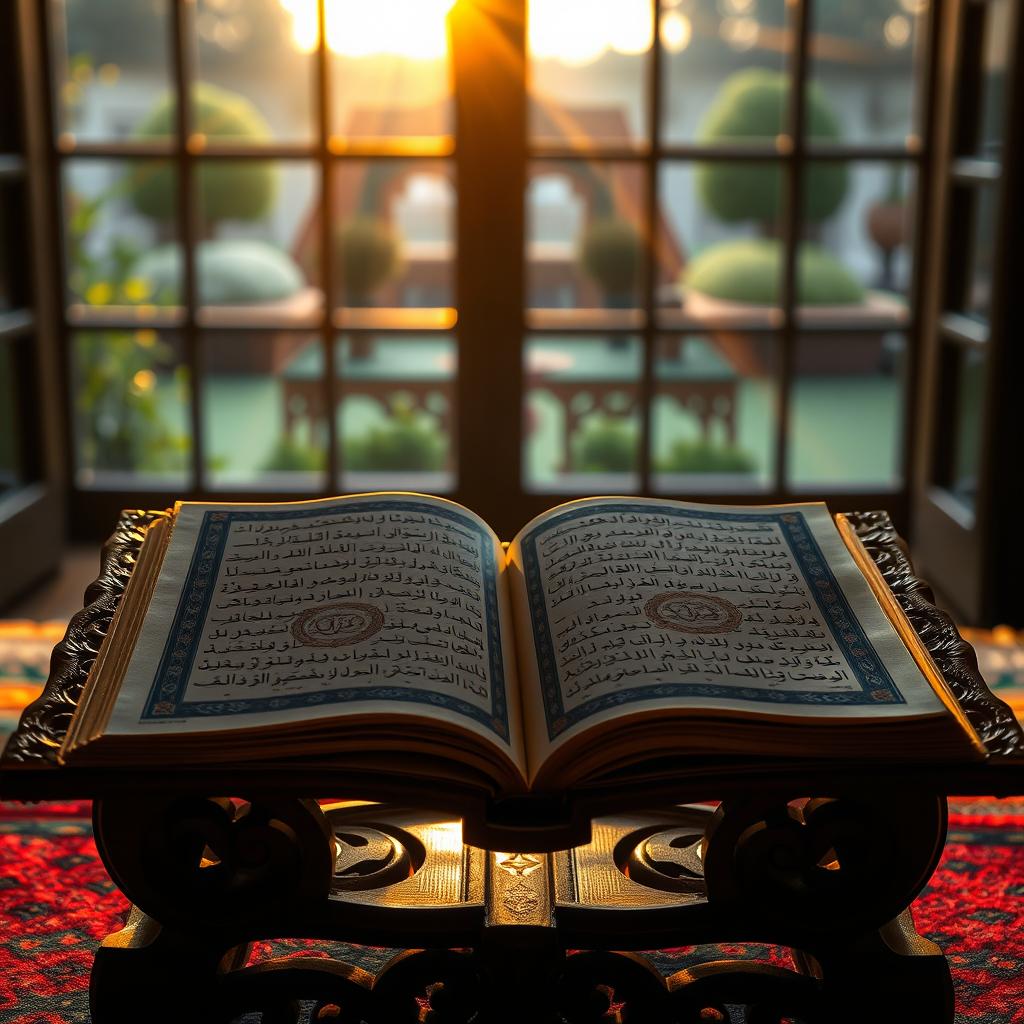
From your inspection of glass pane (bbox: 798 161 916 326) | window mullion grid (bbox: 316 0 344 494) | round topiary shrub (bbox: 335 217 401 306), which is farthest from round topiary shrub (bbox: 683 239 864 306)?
window mullion grid (bbox: 316 0 344 494)

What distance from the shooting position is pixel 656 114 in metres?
2.96

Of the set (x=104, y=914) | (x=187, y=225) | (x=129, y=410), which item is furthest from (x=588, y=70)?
(x=104, y=914)

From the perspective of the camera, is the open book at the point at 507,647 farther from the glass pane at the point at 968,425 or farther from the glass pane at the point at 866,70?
the glass pane at the point at 866,70

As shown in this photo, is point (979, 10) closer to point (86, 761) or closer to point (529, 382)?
point (529, 382)

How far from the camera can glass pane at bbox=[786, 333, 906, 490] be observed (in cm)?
310

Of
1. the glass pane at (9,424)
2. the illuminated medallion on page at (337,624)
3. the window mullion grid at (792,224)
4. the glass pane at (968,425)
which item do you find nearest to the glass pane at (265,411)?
the glass pane at (9,424)

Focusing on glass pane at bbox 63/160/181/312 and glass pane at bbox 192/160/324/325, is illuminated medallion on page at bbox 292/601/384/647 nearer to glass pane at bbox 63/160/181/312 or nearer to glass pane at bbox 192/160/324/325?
glass pane at bbox 192/160/324/325

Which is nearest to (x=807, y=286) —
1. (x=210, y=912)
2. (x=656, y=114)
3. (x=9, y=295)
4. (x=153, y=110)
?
(x=656, y=114)

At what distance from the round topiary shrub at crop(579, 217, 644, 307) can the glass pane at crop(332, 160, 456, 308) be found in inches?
11.9

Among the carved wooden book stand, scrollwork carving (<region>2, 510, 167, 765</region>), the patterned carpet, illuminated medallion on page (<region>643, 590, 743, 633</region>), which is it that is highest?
illuminated medallion on page (<region>643, 590, 743, 633</region>)

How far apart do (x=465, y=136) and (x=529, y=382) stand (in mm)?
549

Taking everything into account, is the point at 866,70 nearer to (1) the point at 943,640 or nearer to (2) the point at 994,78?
(2) the point at 994,78

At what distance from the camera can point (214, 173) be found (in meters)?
3.05

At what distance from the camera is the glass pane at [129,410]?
3148 mm
